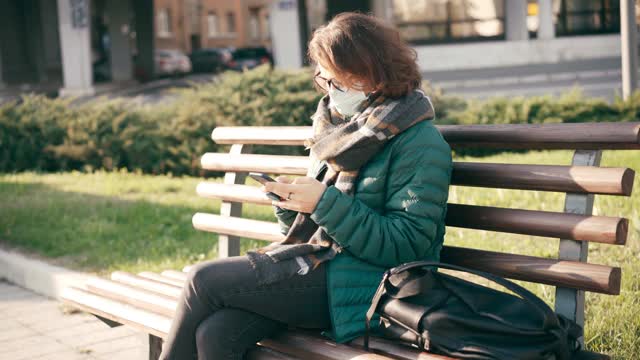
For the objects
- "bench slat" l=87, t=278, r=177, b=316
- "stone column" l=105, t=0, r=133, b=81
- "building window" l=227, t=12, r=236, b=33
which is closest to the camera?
"bench slat" l=87, t=278, r=177, b=316

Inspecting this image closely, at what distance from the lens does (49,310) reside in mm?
5348

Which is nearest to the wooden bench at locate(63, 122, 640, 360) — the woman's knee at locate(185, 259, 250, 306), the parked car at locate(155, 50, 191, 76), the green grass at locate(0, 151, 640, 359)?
the woman's knee at locate(185, 259, 250, 306)

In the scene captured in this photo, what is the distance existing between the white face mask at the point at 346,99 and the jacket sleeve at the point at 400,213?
0.83 ft

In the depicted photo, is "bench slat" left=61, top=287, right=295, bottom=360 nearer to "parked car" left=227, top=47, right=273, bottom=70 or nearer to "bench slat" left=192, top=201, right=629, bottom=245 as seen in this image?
"bench slat" left=192, top=201, right=629, bottom=245

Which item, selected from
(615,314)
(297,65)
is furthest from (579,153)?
(297,65)

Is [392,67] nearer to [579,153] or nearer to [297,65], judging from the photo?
[579,153]

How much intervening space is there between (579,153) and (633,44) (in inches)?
279

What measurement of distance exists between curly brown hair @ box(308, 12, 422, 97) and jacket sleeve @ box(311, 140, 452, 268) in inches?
9.3

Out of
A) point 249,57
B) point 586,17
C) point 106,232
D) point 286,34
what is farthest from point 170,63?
point 106,232

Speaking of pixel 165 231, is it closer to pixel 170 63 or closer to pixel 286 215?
pixel 286 215

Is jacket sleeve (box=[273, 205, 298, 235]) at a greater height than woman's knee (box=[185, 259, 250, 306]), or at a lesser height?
greater

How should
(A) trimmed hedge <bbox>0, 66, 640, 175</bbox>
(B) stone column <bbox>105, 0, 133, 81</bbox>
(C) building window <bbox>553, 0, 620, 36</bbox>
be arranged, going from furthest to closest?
1. (B) stone column <bbox>105, 0, 133, 81</bbox>
2. (C) building window <bbox>553, 0, 620, 36</bbox>
3. (A) trimmed hedge <bbox>0, 66, 640, 175</bbox>

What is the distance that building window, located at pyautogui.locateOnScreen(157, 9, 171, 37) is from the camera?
4831 cm

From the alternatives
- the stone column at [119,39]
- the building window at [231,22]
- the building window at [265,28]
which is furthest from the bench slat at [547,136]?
the building window at [265,28]
